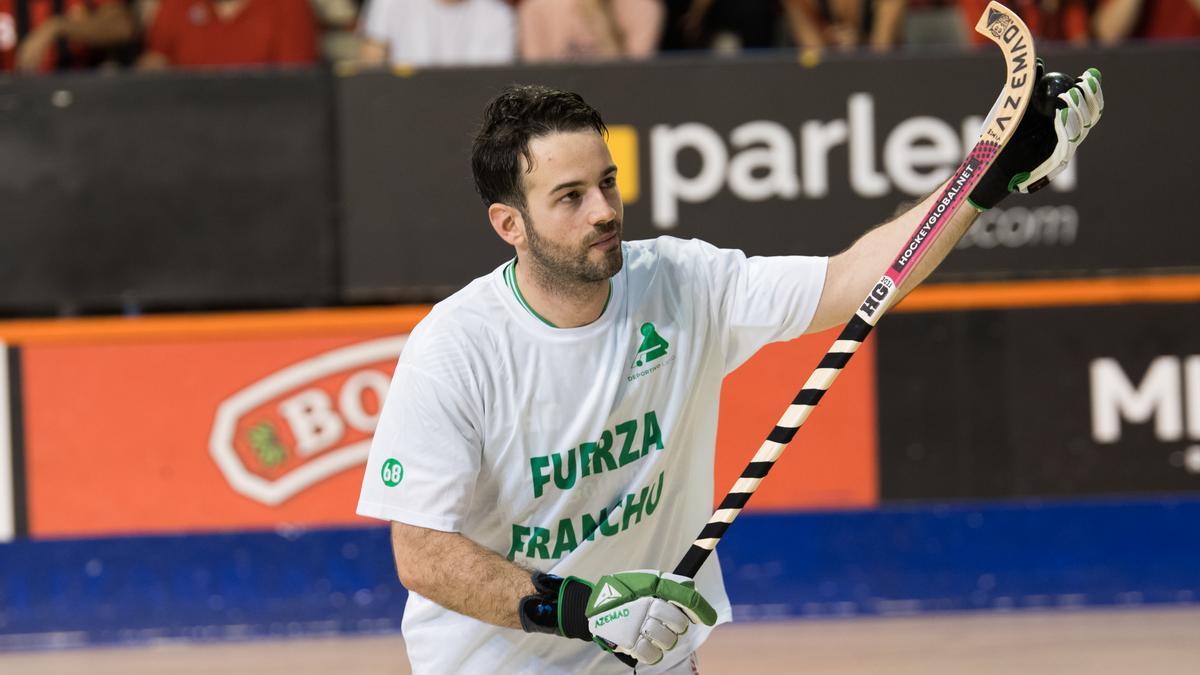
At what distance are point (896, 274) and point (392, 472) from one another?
3.89 feet

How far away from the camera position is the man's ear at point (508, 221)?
11.8ft

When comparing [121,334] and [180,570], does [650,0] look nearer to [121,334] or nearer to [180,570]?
[121,334]

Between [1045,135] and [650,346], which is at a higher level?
[1045,135]

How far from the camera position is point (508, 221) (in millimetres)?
3615

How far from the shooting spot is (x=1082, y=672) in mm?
6168

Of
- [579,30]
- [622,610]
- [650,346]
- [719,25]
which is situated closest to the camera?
[622,610]

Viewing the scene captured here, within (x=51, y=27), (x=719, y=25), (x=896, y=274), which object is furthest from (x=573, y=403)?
(x=51, y=27)

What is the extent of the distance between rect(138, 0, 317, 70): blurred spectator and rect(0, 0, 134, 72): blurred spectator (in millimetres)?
196

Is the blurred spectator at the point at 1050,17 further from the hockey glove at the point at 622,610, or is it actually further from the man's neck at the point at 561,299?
the hockey glove at the point at 622,610

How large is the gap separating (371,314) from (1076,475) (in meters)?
3.12

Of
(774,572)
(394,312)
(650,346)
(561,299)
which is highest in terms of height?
(561,299)

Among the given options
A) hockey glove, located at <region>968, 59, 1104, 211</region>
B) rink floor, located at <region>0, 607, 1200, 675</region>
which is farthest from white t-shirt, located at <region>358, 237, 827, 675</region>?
rink floor, located at <region>0, 607, 1200, 675</region>

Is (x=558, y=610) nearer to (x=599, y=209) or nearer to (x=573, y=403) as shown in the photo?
(x=573, y=403)

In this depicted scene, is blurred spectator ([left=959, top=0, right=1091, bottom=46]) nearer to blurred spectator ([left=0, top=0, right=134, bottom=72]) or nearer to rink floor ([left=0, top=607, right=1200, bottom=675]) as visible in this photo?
rink floor ([left=0, top=607, right=1200, bottom=675])
